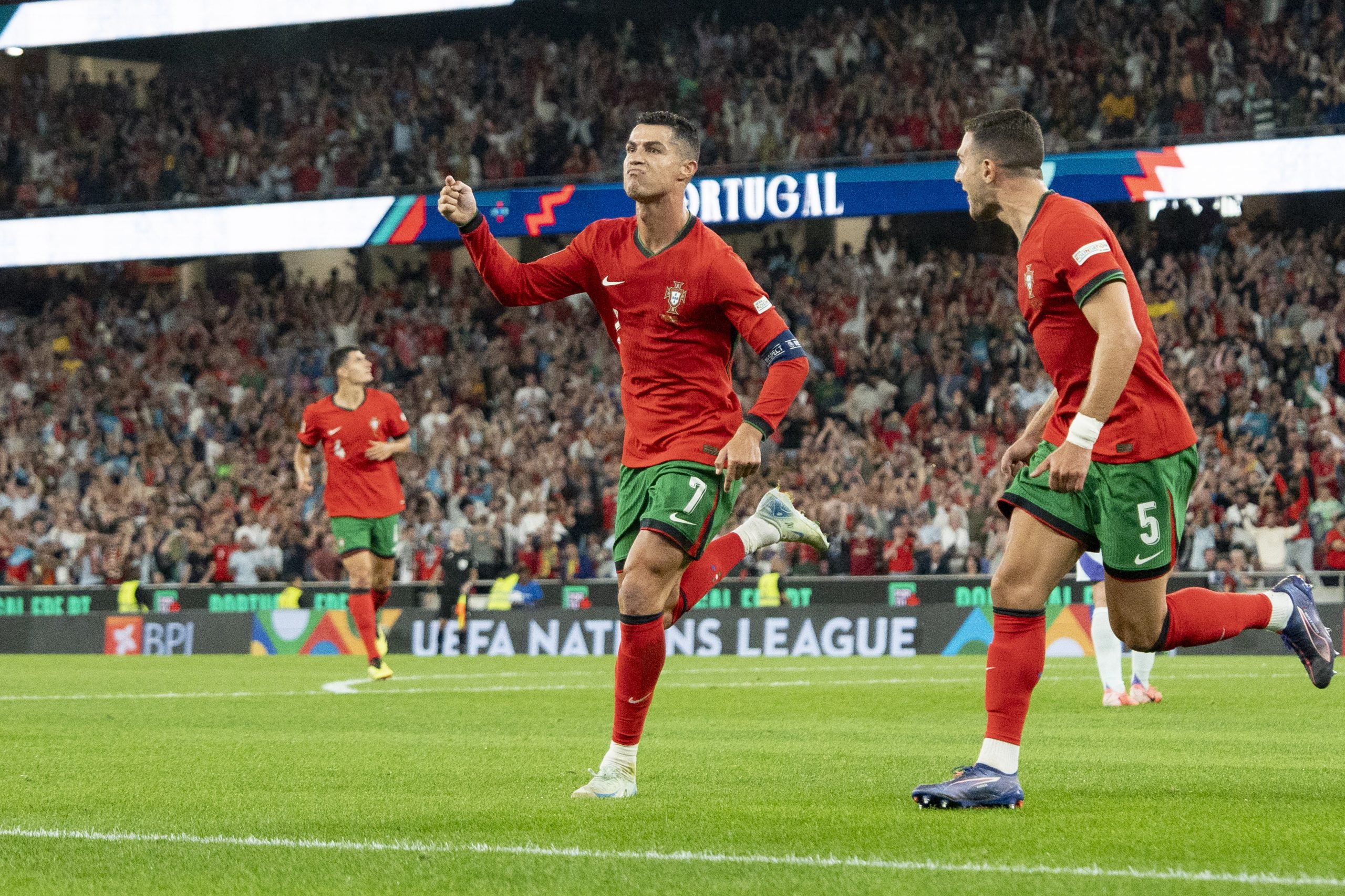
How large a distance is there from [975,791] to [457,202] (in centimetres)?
280

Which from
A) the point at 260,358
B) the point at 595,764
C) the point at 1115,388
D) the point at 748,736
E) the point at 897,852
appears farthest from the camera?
the point at 260,358

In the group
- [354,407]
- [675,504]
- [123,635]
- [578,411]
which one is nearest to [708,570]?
[675,504]

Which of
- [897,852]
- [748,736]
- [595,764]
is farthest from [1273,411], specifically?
[897,852]

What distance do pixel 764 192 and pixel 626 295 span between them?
57.7ft

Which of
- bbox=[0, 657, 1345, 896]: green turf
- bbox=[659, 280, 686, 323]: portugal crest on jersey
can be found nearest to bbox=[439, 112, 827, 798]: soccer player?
bbox=[659, 280, 686, 323]: portugal crest on jersey

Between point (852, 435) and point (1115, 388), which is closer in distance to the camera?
point (1115, 388)

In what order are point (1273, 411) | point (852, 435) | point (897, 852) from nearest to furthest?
point (897, 852)
point (1273, 411)
point (852, 435)

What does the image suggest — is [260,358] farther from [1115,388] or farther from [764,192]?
[1115,388]

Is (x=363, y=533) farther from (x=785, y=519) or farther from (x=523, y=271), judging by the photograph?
(x=523, y=271)

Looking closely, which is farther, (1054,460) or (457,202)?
(457,202)

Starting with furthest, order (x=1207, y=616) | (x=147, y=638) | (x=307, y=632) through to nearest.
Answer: (x=147, y=638) < (x=307, y=632) < (x=1207, y=616)

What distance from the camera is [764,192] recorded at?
24.0 meters

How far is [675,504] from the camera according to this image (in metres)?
6.39

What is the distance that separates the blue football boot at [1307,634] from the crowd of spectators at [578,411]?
38.3ft
